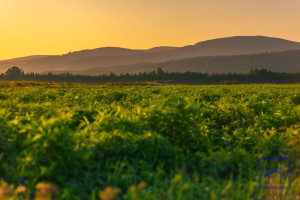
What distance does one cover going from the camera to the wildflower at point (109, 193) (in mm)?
3355

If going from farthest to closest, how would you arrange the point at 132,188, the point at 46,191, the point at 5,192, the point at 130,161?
the point at 130,161, the point at 5,192, the point at 46,191, the point at 132,188

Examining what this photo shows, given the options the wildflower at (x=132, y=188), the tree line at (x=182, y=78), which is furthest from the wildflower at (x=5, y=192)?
the tree line at (x=182, y=78)

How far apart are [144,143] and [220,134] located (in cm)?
299

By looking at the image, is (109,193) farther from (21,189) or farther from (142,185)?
(21,189)

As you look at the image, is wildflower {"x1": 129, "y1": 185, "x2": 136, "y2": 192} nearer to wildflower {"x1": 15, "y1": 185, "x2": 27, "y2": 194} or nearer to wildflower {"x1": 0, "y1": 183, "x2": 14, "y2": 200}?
wildflower {"x1": 15, "y1": 185, "x2": 27, "y2": 194}

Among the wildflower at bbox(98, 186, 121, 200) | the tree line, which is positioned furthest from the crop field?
the tree line

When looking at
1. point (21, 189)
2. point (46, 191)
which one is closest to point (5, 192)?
point (21, 189)

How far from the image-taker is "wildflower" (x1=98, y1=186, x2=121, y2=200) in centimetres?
336

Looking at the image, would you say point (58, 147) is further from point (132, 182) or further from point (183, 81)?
point (183, 81)

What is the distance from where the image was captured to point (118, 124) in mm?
4926

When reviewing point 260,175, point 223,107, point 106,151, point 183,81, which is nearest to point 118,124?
point 106,151

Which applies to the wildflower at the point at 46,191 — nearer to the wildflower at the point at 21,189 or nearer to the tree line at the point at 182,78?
the wildflower at the point at 21,189

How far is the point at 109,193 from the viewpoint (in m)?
3.38

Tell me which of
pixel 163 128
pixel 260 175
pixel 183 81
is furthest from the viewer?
pixel 183 81
